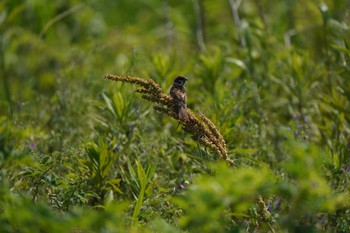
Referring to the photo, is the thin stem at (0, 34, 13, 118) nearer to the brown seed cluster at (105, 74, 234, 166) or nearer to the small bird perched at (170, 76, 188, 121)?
the small bird perched at (170, 76, 188, 121)

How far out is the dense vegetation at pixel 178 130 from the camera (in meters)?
2.62

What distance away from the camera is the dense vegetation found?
8.58 ft

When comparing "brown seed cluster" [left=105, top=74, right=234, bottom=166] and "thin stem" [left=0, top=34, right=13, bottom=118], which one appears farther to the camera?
"thin stem" [left=0, top=34, right=13, bottom=118]

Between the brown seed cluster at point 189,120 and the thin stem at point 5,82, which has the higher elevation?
the brown seed cluster at point 189,120

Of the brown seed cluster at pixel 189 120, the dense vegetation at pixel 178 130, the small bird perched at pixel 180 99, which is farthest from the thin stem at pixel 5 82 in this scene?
the brown seed cluster at pixel 189 120

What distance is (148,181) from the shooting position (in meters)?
3.92

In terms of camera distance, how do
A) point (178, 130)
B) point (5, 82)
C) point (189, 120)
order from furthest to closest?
point (5, 82) → point (178, 130) → point (189, 120)

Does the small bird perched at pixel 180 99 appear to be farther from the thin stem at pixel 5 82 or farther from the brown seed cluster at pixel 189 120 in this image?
the thin stem at pixel 5 82

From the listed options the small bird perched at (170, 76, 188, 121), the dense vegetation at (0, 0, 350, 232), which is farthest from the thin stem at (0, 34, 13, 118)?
the small bird perched at (170, 76, 188, 121)

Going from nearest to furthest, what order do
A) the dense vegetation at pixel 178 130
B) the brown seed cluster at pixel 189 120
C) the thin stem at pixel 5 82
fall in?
the dense vegetation at pixel 178 130 → the brown seed cluster at pixel 189 120 → the thin stem at pixel 5 82

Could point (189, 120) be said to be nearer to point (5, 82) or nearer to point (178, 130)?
point (178, 130)

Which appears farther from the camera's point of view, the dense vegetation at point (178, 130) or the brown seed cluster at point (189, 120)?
the brown seed cluster at point (189, 120)

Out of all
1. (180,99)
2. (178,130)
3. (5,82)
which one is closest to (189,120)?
(180,99)

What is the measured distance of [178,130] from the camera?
4.72 m
